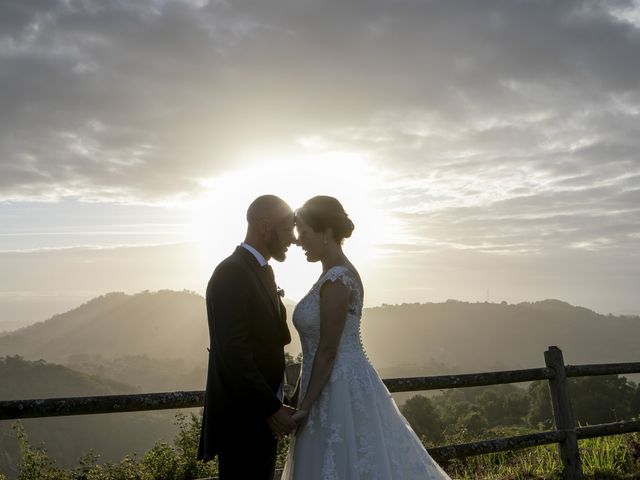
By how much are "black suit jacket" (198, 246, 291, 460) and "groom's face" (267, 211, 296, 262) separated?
7.3 inches

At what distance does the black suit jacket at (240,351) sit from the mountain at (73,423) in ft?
317

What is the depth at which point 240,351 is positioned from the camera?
356cm

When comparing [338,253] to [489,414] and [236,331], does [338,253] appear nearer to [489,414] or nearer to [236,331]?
[236,331]

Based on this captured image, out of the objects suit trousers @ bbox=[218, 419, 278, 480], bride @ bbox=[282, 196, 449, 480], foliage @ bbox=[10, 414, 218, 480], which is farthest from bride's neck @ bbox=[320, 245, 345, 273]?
foliage @ bbox=[10, 414, 218, 480]

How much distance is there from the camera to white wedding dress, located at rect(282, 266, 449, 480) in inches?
153

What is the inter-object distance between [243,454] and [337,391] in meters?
Result: 0.75

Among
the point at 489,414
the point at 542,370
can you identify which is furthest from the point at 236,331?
the point at 489,414

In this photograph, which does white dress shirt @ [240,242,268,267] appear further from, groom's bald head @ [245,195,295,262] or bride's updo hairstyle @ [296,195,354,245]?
bride's updo hairstyle @ [296,195,354,245]

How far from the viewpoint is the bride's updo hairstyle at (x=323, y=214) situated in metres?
4.11

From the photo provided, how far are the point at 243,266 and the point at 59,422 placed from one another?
120322 mm

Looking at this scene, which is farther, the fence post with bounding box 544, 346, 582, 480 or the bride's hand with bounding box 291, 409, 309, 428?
the fence post with bounding box 544, 346, 582, 480

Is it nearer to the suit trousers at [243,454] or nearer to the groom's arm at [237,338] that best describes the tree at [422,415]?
the suit trousers at [243,454]

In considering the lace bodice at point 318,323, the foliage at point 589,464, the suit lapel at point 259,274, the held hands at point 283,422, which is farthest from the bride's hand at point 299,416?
the foliage at point 589,464

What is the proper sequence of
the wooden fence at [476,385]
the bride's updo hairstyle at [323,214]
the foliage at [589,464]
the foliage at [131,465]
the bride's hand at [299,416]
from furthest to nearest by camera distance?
the foliage at [131,465]
the foliage at [589,464]
the wooden fence at [476,385]
the bride's updo hairstyle at [323,214]
the bride's hand at [299,416]
